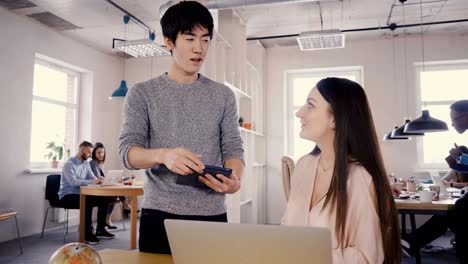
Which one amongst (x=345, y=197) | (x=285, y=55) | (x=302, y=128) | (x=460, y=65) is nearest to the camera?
(x=345, y=197)

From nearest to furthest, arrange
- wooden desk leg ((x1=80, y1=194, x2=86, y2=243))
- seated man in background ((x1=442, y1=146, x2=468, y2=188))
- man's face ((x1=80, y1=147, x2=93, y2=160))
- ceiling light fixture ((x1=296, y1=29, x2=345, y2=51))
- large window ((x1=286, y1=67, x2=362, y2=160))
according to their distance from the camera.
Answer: seated man in background ((x1=442, y1=146, x2=468, y2=188)) → wooden desk leg ((x1=80, y1=194, x2=86, y2=243)) → ceiling light fixture ((x1=296, y1=29, x2=345, y2=51)) → man's face ((x1=80, y1=147, x2=93, y2=160)) → large window ((x1=286, y1=67, x2=362, y2=160))

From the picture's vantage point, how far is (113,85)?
7543 mm

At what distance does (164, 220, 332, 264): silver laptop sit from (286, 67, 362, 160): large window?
6.45 metres

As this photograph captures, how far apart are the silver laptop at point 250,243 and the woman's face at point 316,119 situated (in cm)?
64

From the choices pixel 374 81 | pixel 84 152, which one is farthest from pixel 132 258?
pixel 374 81

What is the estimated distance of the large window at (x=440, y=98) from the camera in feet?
21.6

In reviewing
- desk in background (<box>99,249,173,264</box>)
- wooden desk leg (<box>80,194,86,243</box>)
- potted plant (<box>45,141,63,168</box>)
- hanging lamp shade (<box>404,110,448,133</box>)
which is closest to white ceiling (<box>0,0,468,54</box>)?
potted plant (<box>45,141,63,168</box>)

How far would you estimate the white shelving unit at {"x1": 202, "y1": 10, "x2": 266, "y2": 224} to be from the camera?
489 cm

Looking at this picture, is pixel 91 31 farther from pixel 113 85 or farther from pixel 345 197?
pixel 345 197

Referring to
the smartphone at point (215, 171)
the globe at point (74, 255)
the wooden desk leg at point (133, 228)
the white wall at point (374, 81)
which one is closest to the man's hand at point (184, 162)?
the smartphone at point (215, 171)

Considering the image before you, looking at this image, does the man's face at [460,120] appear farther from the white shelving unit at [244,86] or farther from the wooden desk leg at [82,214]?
the wooden desk leg at [82,214]

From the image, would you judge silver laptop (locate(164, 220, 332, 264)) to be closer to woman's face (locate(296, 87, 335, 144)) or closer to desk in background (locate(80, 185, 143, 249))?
woman's face (locate(296, 87, 335, 144))

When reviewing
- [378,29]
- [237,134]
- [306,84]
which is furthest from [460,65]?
[237,134]

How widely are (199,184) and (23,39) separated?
210 inches
